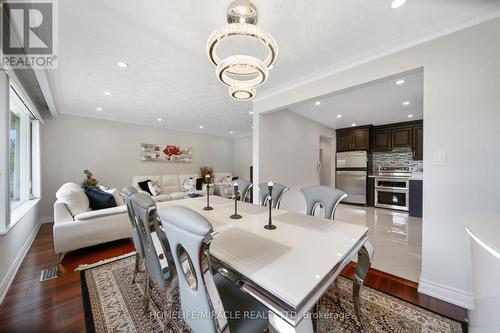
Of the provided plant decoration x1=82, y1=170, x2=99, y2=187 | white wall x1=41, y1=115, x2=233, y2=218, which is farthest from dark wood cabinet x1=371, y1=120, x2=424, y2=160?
plant decoration x1=82, y1=170, x2=99, y2=187

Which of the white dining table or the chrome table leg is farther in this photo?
the chrome table leg

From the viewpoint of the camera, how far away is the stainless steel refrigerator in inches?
215

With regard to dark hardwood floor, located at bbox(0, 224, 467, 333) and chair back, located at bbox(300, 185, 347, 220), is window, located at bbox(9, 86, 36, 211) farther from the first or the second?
chair back, located at bbox(300, 185, 347, 220)

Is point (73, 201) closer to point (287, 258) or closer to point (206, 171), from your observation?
point (287, 258)

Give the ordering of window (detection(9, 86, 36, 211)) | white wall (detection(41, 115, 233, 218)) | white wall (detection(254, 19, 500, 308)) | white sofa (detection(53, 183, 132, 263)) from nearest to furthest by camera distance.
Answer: white wall (detection(254, 19, 500, 308))
white sofa (detection(53, 183, 132, 263))
window (detection(9, 86, 36, 211))
white wall (detection(41, 115, 233, 218))

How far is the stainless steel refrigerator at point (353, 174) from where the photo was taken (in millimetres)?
5449

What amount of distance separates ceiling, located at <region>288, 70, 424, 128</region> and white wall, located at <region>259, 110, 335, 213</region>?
328 mm

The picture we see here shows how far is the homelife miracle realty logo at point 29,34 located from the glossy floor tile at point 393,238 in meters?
4.04

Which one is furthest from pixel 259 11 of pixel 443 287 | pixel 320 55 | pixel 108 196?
pixel 108 196

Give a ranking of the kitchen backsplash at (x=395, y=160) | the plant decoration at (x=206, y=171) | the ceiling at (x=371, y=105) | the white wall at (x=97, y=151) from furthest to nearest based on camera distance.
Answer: the plant decoration at (x=206, y=171) → the kitchen backsplash at (x=395, y=160) → the white wall at (x=97, y=151) → the ceiling at (x=371, y=105)

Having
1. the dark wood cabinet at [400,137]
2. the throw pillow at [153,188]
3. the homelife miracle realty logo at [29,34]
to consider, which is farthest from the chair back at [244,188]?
the dark wood cabinet at [400,137]

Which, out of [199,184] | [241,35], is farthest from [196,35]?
[199,184]

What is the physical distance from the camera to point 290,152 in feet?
13.5

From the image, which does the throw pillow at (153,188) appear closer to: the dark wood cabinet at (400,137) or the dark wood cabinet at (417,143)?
the dark wood cabinet at (400,137)
